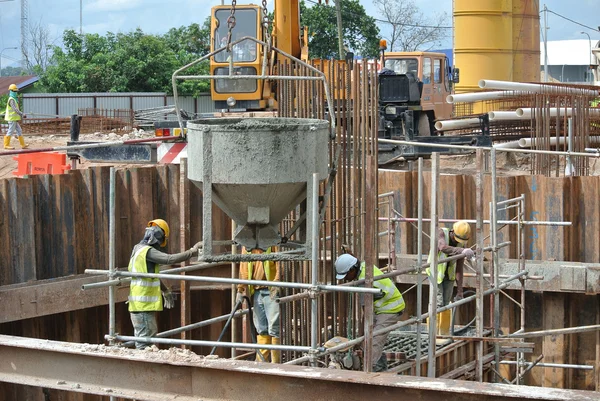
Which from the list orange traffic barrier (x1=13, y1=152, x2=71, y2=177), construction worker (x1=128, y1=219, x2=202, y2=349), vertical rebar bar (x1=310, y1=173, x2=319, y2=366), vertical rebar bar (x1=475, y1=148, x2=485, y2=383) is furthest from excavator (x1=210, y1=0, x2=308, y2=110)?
vertical rebar bar (x1=310, y1=173, x2=319, y2=366)

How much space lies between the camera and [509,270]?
1296 cm

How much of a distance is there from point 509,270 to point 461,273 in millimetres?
1633

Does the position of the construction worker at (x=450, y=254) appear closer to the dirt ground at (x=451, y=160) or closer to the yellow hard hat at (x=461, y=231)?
the yellow hard hat at (x=461, y=231)

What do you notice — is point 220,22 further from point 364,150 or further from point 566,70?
point 566,70

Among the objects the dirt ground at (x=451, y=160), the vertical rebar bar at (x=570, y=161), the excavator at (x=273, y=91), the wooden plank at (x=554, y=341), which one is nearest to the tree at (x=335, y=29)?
the dirt ground at (x=451, y=160)

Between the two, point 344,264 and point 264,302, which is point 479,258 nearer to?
point 344,264

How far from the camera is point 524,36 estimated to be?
35562mm

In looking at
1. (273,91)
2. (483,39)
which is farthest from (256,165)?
(483,39)

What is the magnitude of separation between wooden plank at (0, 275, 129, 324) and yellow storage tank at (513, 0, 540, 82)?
1036 inches

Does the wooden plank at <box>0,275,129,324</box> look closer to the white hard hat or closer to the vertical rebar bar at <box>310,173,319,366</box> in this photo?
the white hard hat

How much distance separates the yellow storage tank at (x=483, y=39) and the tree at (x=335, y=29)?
14.6m

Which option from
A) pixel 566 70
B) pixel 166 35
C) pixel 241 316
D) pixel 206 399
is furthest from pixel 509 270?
pixel 566 70

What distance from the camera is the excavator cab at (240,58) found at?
59.7ft

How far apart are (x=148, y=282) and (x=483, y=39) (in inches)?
1022
